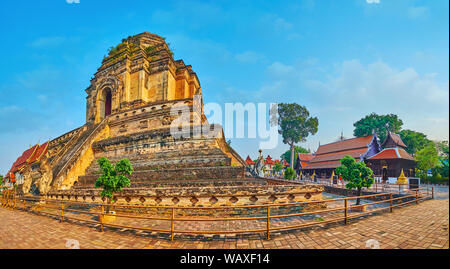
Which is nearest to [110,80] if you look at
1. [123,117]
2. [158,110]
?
[123,117]

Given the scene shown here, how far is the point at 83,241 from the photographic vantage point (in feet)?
15.0

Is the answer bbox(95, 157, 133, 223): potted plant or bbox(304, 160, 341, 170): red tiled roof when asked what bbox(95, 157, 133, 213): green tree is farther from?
bbox(304, 160, 341, 170): red tiled roof

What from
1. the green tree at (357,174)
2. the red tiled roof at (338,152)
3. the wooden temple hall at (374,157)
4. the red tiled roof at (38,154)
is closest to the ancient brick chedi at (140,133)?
the red tiled roof at (38,154)

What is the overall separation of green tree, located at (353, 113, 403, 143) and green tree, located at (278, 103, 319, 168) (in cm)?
1164

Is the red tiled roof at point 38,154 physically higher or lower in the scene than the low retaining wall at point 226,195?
higher

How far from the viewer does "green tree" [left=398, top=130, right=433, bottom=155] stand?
3384cm

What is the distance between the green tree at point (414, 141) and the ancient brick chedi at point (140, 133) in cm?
3610

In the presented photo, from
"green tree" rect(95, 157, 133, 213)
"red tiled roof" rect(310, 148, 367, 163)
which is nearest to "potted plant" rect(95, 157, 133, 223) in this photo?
"green tree" rect(95, 157, 133, 213)

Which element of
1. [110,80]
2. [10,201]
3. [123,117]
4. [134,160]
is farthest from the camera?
[110,80]

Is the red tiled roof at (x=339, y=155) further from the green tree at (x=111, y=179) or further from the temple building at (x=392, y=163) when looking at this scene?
the green tree at (x=111, y=179)

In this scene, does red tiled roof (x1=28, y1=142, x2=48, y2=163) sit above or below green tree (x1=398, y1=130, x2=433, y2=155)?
below

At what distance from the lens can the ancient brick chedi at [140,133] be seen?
9.95 m
